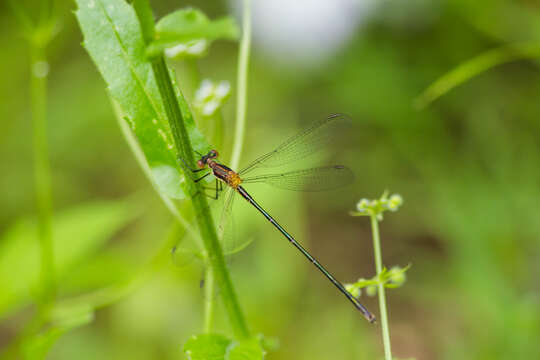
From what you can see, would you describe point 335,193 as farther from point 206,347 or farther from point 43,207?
point 206,347

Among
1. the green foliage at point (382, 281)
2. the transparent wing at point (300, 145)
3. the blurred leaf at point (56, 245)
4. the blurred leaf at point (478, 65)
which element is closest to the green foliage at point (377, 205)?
the green foliage at point (382, 281)

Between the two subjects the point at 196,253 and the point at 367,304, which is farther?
the point at 367,304

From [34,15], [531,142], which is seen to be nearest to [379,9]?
[531,142]

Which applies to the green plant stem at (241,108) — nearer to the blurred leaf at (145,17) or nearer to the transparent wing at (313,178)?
the blurred leaf at (145,17)

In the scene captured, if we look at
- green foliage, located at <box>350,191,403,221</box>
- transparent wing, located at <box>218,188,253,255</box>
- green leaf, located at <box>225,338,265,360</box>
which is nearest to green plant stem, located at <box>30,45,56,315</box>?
transparent wing, located at <box>218,188,253,255</box>

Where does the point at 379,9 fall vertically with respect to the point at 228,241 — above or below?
above

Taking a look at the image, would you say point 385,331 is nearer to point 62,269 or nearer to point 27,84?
point 62,269
